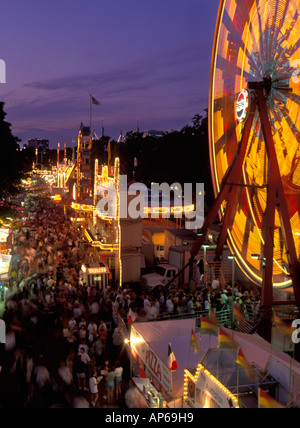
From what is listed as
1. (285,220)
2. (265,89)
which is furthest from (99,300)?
(265,89)

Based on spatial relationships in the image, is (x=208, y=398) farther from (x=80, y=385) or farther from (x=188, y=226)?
(x=188, y=226)

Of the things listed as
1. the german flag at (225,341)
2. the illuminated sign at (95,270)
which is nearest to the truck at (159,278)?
the illuminated sign at (95,270)

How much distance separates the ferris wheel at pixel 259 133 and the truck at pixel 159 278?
4.25 meters

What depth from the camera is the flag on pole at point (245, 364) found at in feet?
21.0

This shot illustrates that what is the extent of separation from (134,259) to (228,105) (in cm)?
794

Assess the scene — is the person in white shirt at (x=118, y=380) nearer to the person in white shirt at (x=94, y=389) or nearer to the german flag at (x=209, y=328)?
the person in white shirt at (x=94, y=389)

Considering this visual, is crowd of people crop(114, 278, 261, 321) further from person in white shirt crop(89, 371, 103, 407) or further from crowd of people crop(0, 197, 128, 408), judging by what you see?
person in white shirt crop(89, 371, 103, 407)

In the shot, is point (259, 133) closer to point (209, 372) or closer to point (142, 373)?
point (142, 373)

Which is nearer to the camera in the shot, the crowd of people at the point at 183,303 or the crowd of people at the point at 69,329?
the crowd of people at the point at 69,329

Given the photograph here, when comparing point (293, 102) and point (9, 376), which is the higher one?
point (293, 102)

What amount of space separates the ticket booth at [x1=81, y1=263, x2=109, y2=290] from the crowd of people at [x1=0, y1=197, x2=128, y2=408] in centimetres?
39

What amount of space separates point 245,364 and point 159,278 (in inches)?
508

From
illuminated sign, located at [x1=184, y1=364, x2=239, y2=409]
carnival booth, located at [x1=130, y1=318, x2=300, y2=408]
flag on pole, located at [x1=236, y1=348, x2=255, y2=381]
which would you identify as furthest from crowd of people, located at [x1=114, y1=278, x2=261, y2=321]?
flag on pole, located at [x1=236, y1=348, x2=255, y2=381]

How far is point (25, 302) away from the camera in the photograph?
43.9 feet
